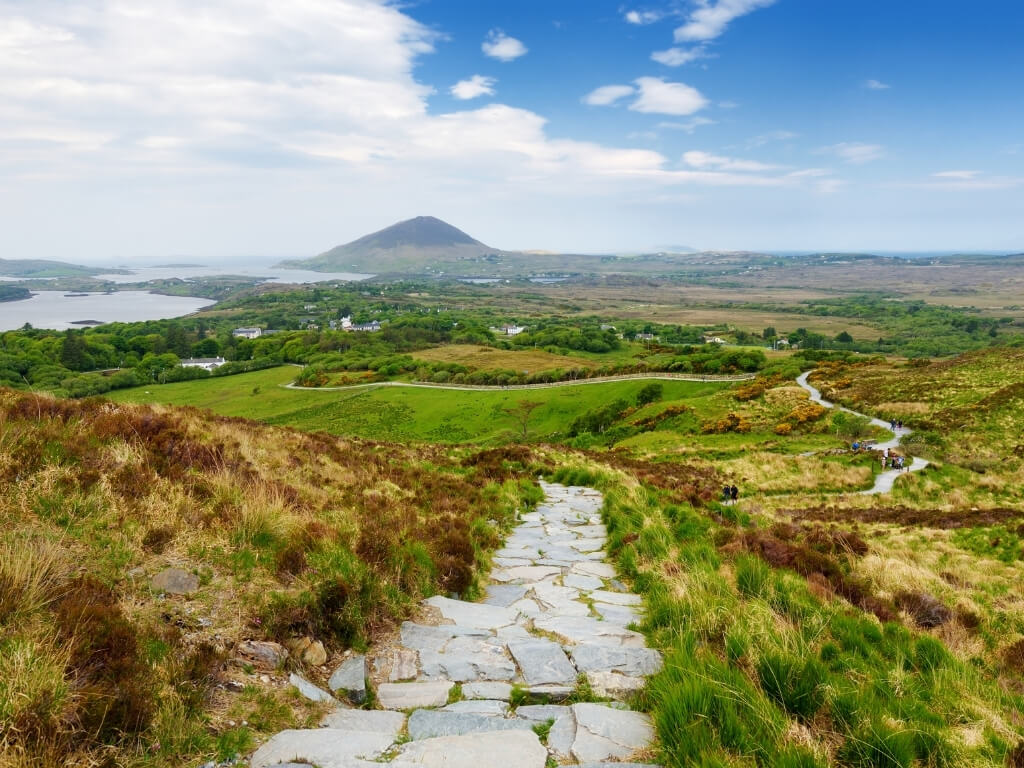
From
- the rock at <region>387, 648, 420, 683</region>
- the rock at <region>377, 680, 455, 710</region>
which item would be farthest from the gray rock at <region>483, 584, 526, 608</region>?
the rock at <region>377, 680, 455, 710</region>

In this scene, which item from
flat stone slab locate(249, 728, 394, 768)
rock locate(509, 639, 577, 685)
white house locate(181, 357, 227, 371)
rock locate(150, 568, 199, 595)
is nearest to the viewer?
flat stone slab locate(249, 728, 394, 768)

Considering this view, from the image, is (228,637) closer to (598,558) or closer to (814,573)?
(598,558)

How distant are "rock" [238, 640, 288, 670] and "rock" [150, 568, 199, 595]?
1019 mm

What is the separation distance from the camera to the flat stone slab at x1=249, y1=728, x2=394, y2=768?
A: 376cm

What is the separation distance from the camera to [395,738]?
4.20 metres

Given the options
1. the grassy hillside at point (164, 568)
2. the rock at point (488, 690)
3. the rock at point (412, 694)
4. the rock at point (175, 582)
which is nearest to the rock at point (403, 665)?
the rock at point (412, 694)

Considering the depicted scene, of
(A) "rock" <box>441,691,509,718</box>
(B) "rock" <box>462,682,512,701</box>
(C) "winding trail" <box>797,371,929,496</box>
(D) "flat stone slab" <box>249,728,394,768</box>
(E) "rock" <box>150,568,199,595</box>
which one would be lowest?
(C) "winding trail" <box>797,371,929,496</box>

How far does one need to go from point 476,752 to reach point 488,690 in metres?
1.05

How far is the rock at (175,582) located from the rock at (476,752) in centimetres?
286

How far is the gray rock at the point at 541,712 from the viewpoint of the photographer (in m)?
4.54

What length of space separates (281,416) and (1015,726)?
90184 mm

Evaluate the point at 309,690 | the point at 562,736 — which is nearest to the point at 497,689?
the point at 562,736

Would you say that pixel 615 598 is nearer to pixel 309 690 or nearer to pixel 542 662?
pixel 542 662

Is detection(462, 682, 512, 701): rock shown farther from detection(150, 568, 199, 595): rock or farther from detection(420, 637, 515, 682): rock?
detection(150, 568, 199, 595): rock
